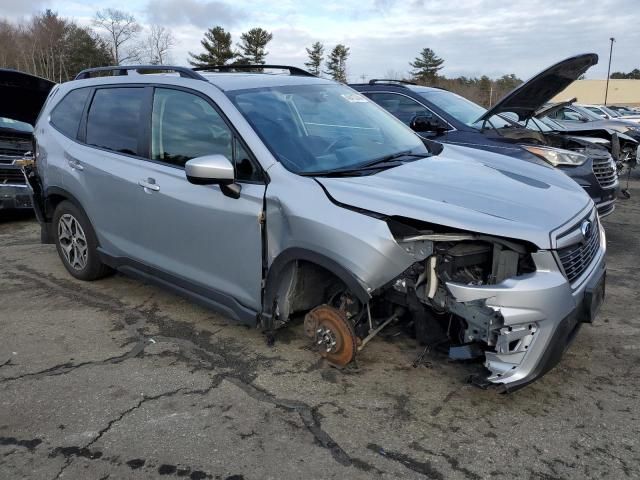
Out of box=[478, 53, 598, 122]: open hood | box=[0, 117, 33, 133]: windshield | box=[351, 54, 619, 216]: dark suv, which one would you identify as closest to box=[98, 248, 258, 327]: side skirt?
box=[351, 54, 619, 216]: dark suv

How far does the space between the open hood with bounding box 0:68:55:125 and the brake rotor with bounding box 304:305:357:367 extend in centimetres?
528

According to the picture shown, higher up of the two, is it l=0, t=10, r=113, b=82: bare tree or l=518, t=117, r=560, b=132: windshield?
l=0, t=10, r=113, b=82: bare tree

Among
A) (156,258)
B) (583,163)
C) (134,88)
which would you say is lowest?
(156,258)

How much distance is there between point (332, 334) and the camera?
10.9 feet

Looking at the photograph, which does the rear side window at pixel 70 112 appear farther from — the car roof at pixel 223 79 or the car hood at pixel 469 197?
the car hood at pixel 469 197

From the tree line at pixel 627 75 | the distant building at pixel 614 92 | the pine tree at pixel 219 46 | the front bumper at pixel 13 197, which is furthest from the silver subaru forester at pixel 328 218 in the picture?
the tree line at pixel 627 75

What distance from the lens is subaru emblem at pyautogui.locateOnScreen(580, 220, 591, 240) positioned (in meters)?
3.07

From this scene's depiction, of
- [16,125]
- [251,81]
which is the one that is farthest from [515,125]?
[16,125]

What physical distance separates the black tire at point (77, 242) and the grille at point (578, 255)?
145 inches

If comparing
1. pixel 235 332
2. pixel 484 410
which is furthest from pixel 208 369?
pixel 484 410

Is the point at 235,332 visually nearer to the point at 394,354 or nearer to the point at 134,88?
the point at 394,354

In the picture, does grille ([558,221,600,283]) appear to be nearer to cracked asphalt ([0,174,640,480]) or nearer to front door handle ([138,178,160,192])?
→ cracked asphalt ([0,174,640,480])

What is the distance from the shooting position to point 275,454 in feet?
8.72

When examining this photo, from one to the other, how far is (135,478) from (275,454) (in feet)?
2.13
